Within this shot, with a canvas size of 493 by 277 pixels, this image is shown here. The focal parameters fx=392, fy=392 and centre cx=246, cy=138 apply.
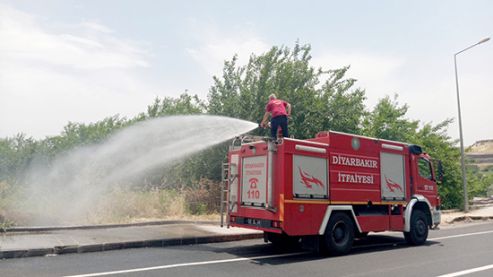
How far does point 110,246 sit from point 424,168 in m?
8.77

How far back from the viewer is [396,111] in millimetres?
24172

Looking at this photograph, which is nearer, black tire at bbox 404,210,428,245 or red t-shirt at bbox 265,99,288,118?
red t-shirt at bbox 265,99,288,118

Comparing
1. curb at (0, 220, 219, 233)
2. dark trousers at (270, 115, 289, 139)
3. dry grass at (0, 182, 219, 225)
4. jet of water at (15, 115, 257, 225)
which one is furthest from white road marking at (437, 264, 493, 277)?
jet of water at (15, 115, 257, 225)

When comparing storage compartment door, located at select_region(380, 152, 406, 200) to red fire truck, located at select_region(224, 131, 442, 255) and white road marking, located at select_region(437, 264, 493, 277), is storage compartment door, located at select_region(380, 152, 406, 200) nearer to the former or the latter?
red fire truck, located at select_region(224, 131, 442, 255)

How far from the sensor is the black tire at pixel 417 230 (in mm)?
10328

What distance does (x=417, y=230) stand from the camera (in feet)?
34.3

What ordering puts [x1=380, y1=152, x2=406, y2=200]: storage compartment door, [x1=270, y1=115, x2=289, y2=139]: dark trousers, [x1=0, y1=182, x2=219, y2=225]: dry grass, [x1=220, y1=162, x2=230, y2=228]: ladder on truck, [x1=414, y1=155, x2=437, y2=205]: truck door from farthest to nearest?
1. [x1=0, y1=182, x2=219, y2=225]: dry grass
2. [x1=414, y1=155, x2=437, y2=205]: truck door
3. [x1=380, y1=152, x2=406, y2=200]: storage compartment door
4. [x1=270, y1=115, x2=289, y2=139]: dark trousers
5. [x1=220, y1=162, x2=230, y2=228]: ladder on truck

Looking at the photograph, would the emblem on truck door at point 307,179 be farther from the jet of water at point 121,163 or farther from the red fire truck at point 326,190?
the jet of water at point 121,163

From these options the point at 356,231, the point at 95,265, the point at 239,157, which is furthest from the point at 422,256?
the point at 95,265

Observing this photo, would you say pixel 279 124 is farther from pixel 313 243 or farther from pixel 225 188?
pixel 313 243

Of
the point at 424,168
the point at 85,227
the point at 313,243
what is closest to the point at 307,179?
the point at 313,243

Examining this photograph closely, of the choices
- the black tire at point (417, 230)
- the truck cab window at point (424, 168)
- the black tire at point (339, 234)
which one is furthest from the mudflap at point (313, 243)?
the truck cab window at point (424, 168)

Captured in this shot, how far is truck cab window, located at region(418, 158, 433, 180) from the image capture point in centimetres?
1120

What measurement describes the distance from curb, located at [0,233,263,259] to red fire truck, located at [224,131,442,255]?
1.29 meters
